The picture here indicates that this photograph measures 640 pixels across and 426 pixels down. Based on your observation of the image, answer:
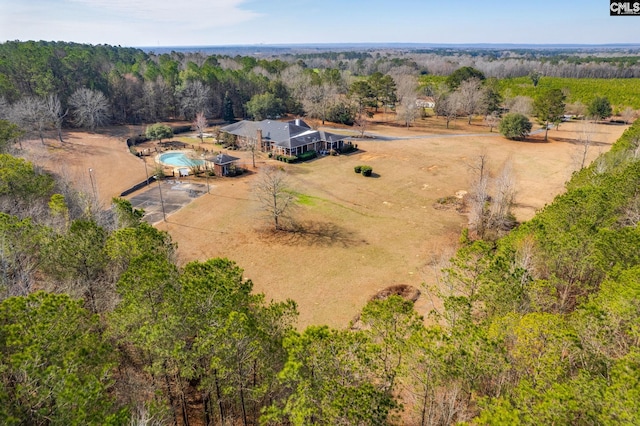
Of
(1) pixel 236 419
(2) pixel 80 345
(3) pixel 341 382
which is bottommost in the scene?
(1) pixel 236 419

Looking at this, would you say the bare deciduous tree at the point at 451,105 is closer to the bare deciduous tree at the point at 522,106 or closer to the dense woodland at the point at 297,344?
the bare deciduous tree at the point at 522,106

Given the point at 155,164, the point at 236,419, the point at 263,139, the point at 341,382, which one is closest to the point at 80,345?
the point at 236,419

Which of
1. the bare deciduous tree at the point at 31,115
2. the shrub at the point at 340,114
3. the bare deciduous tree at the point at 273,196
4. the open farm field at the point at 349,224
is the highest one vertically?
the bare deciduous tree at the point at 31,115

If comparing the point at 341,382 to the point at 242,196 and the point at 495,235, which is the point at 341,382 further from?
the point at 242,196

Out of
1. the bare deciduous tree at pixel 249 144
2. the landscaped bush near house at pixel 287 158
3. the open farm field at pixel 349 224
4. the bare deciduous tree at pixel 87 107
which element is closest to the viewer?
the open farm field at pixel 349 224

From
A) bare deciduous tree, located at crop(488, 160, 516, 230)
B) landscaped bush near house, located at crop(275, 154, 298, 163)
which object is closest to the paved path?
landscaped bush near house, located at crop(275, 154, 298, 163)

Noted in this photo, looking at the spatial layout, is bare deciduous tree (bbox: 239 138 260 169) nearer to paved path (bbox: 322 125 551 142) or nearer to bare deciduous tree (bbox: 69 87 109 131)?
paved path (bbox: 322 125 551 142)

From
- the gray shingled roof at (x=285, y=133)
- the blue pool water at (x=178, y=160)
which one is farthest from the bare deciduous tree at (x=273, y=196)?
the gray shingled roof at (x=285, y=133)
